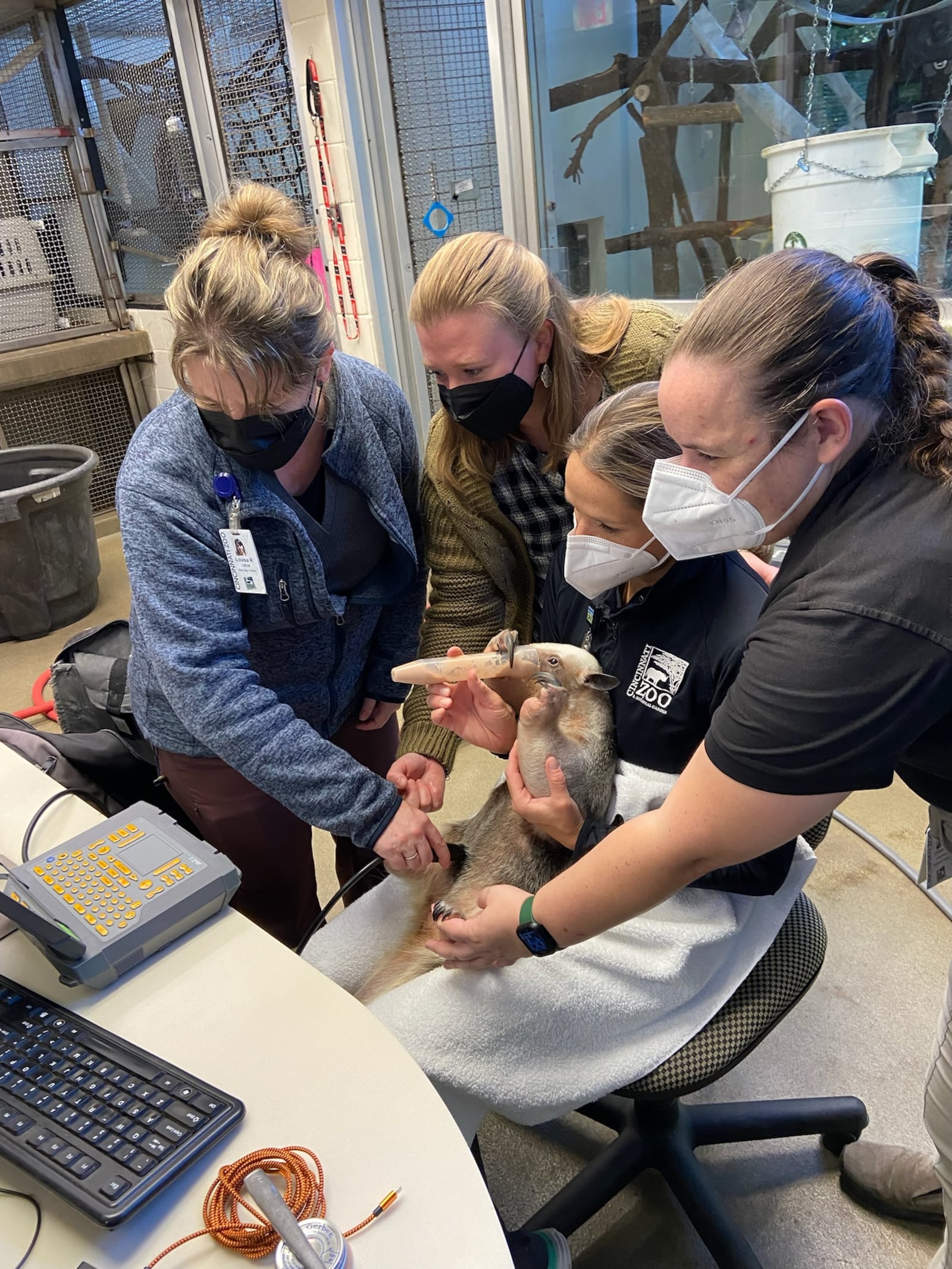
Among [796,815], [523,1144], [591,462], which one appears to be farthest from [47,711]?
[796,815]

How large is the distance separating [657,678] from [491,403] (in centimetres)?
58

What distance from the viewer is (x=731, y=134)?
270cm

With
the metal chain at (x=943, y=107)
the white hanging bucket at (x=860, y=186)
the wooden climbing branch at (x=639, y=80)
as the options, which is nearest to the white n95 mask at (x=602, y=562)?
the white hanging bucket at (x=860, y=186)

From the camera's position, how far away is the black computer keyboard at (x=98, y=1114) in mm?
771

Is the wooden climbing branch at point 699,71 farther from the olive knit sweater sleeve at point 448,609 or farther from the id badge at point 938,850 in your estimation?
the id badge at point 938,850

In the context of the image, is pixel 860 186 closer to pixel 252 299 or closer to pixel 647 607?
pixel 647 607

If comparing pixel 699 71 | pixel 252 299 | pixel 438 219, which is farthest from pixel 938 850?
pixel 438 219

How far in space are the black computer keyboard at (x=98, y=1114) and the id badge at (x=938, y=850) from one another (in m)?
0.88

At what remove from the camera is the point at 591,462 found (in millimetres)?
1205

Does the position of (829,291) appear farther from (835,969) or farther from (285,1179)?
(835,969)

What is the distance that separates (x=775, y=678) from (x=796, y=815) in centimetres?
14

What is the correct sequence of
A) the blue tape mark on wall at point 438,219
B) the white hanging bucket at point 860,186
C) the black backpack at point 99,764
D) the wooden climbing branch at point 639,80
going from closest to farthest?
the black backpack at point 99,764, the white hanging bucket at point 860,186, the wooden climbing branch at point 639,80, the blue tape mark on wall at point 438,219

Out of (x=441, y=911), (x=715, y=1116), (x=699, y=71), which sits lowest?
(x=715, y=1116)

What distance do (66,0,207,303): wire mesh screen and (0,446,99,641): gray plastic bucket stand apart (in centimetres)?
107
